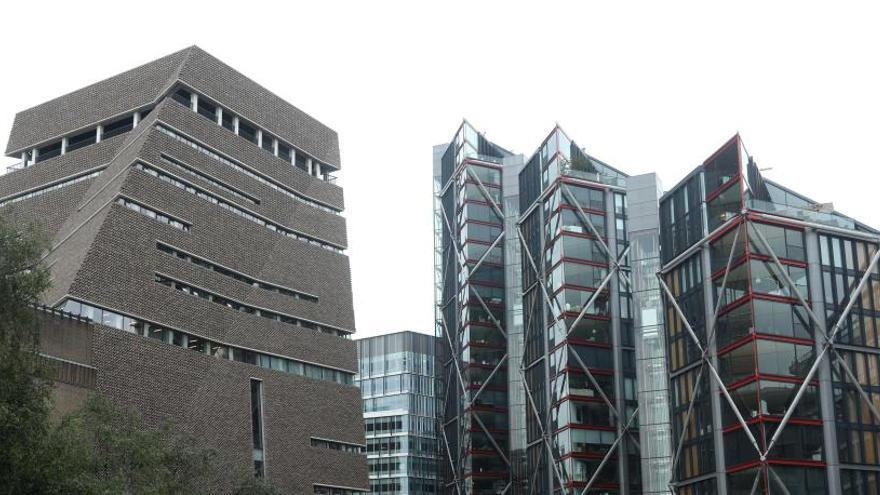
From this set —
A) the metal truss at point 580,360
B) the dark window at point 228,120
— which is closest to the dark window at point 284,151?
the dark window at point 228,120

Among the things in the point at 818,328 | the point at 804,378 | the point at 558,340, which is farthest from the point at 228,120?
the point at 804,378

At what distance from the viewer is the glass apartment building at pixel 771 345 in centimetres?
6216

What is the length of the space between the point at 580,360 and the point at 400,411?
5948 centimetres

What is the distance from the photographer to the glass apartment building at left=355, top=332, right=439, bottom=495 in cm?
14150

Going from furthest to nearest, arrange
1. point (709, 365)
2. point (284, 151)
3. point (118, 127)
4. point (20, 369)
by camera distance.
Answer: point (284, 151) < point (118, 127) < point (709, 365) < point (20, 369)

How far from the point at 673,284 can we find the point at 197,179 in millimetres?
42511

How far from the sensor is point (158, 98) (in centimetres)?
9731

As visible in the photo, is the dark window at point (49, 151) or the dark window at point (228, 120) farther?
the dark window at point (49, 151)

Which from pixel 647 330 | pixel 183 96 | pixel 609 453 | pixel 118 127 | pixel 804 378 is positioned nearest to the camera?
pixel 804 378

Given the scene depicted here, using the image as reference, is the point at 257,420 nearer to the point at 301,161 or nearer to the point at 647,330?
the point at 301,161

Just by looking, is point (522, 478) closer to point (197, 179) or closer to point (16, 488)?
point (197, 179)

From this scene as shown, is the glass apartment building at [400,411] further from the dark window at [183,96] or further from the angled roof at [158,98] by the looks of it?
the dark window at [183,96]

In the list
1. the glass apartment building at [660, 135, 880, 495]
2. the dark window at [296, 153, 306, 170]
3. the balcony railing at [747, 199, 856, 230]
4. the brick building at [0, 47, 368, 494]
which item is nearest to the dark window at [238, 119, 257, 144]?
the brick building at [0, 47, 368, 494]

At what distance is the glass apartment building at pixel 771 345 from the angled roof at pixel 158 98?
47814mm
